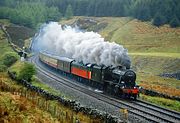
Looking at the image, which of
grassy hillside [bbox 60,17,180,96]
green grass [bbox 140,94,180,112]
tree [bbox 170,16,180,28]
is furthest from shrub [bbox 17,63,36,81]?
tree [bbox 170,16,180,28]

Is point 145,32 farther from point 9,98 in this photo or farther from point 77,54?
point 9,98

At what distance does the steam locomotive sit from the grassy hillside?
10.7 meters

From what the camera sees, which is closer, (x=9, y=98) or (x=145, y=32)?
(x=9, y=98)

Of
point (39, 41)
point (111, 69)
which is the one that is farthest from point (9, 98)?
point (39, 41)

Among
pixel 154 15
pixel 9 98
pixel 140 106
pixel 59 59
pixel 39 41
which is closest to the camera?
pixel 9 98

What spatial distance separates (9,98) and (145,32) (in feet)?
341

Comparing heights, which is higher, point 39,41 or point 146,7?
point 146,7

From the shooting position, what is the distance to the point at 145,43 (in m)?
108

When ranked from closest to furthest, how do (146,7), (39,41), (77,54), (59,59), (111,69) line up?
(111,69) < (77,54) < (59,59) < (39,41) < (146,7)

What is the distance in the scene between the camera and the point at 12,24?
139875 mm

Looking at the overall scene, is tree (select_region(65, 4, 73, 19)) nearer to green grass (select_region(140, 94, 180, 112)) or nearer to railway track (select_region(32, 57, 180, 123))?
railway track (select_region(32, 57, 180, 123))

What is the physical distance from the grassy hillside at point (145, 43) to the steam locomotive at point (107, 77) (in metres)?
10.7

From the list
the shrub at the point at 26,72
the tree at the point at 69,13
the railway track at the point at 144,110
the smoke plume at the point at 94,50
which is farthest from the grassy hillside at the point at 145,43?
the shrub at the point at 26,72

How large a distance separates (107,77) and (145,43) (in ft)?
237
